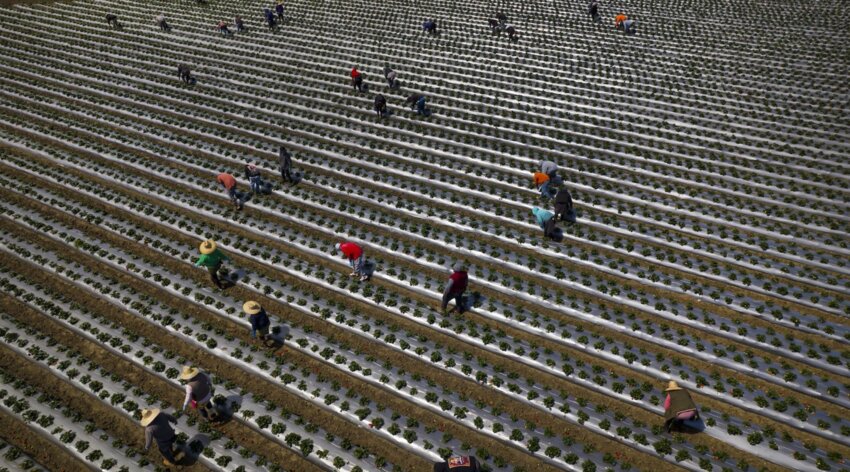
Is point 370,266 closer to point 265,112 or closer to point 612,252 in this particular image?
point 612,252

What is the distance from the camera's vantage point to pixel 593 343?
12.6 meters

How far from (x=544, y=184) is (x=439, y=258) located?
553 cm

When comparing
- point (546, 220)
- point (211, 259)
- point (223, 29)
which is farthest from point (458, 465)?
point (223, 29)

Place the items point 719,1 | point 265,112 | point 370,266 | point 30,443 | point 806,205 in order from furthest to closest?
1. point 719,1
2. point 265,112
3. point 806,205
4. point 370,266
5. point 30,443

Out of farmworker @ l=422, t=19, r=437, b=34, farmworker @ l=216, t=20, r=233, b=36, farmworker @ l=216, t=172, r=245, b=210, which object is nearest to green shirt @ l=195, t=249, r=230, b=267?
farmworker @ l=216, t=172, r=245, b=210

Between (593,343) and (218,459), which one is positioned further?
(593,343)

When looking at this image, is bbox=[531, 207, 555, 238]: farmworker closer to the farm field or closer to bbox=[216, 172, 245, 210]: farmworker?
the farm field

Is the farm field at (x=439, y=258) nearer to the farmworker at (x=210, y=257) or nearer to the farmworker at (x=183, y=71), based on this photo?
the farmworker at (x=210, y=257)

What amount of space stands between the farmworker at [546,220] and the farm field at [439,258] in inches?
16.4

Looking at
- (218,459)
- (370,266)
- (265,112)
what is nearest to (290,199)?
(370,266)

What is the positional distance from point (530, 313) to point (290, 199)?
10.6 m

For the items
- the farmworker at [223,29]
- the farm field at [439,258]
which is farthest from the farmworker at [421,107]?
the farmworker at [223,29]

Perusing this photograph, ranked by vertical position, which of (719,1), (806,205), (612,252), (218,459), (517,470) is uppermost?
(719,1)

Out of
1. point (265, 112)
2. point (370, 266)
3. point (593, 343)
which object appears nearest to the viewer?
point (593, 343)
